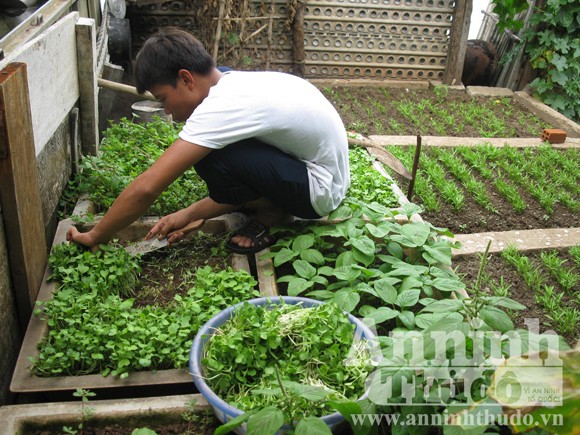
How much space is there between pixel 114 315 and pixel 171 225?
78cm

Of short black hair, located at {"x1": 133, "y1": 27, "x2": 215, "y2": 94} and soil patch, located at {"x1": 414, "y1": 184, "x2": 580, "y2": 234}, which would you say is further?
soil patch, located at {"x1": 414, "y1": 184, "x2": 580, "y2": 234}

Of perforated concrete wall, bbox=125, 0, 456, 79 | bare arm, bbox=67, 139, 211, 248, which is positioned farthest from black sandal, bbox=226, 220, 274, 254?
perforated concrete wall, bbox=125, 0, 456, 79

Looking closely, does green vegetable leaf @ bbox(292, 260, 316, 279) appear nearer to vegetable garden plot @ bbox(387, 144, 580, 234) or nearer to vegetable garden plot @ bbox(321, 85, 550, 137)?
vegetable garden plot @ bbox(387, 144, 580, 234)

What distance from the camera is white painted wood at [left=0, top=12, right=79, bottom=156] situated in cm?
283

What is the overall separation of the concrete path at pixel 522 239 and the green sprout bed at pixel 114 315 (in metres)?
1.71

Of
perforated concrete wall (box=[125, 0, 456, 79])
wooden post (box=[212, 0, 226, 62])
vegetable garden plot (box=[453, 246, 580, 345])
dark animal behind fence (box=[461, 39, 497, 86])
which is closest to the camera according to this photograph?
vegetable garden plot (box=[453, 246, 580, 345])

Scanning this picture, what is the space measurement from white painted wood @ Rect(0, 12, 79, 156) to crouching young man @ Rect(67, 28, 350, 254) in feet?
1.77

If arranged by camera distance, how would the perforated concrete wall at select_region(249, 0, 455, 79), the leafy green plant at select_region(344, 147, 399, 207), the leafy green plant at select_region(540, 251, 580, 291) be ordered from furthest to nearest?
the perforated concrete wall at select_region(249, 0, 455, 79), the leafy green plant at select_region(344, 147, 399, 207), the leafy green plant at select_region(540, 251, 580, 291)

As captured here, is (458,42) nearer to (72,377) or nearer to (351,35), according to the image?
(351,35)

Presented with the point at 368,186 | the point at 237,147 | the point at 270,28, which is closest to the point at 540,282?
the point at 368,186

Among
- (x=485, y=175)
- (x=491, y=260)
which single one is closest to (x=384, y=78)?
(x=485, y=175)

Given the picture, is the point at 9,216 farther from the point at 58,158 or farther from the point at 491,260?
the point at 491,260

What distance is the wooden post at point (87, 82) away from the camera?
3727 mm

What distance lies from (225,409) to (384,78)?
6.65 metres
